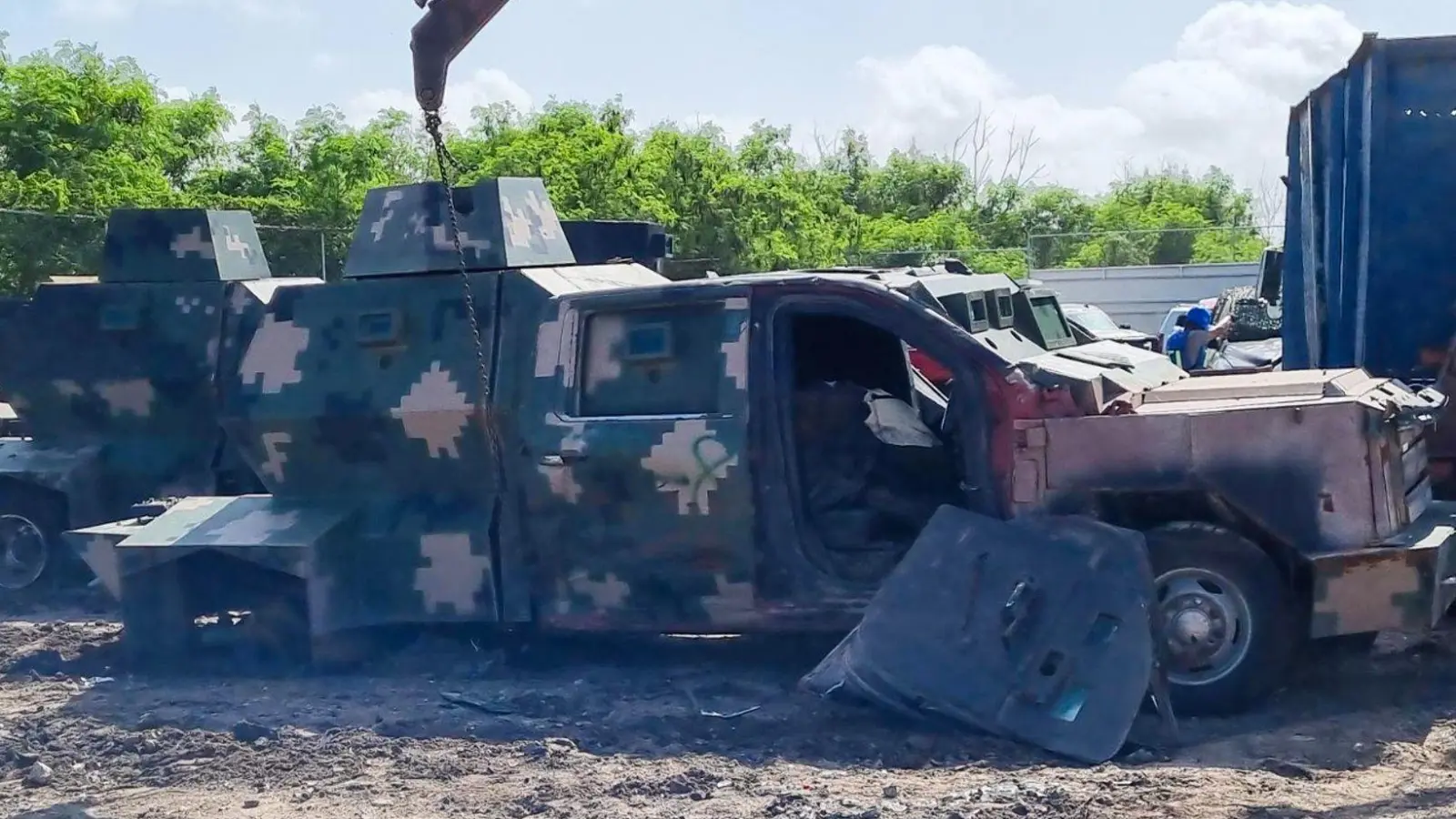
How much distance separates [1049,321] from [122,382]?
5.66 metres

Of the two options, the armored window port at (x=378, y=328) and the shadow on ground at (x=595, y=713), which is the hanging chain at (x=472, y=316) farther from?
the shadow on ground at (x=595, y=713)

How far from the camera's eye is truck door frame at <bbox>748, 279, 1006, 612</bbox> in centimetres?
660

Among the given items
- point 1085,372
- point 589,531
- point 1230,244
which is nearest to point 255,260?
point 589,531

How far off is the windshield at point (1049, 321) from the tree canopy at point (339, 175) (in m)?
5.01

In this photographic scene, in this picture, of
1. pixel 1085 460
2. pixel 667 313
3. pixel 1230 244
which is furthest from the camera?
pixel 1230 244

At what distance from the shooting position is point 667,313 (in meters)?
6.99

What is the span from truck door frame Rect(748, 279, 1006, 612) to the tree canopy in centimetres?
576

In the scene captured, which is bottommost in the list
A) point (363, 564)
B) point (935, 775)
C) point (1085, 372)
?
point (935, 775)

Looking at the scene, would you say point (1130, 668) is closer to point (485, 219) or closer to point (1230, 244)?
point (485, 219)

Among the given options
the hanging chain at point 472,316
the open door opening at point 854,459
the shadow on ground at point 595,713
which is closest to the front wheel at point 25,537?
the shadow on ground at point 595,713

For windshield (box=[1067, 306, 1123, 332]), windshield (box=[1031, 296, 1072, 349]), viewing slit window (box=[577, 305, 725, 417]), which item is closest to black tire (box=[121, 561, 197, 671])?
viewing slit window (box=[577, 305, 725, 417])

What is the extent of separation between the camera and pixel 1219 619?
20.1ft

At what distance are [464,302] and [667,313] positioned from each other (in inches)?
39.6

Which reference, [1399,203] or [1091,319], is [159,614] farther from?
[1091,319]
